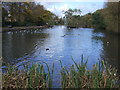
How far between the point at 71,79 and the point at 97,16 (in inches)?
1785

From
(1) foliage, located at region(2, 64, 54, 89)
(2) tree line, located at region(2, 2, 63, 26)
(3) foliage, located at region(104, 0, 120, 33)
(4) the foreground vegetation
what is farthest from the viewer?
(2) tree line, located at region(2, 2, 63, 26)

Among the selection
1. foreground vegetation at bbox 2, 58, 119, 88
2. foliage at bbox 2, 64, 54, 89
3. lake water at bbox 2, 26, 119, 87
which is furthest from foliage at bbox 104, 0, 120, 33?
foliage at bbox 2, 64, 54, 89

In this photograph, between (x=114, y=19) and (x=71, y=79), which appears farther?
(x=114, y=19)

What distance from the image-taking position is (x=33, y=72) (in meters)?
3.81

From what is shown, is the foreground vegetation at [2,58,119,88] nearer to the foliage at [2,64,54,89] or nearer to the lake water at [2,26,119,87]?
the foliage at [2,64,54,89]

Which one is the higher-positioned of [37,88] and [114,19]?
[114,19]

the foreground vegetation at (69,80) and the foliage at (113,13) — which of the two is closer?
the foreground vegetation at (69,80)

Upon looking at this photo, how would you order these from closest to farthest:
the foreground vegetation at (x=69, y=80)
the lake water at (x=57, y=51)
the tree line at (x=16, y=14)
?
the foreground vegetation at (x=69, y=80) → the lake water at (x=57, y=51) → the tree line at (x=16, y=14)

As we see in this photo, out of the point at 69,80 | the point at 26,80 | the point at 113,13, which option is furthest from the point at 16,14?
the point at 69,80

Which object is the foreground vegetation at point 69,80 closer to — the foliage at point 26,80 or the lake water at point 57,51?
the foliage at point 26,80

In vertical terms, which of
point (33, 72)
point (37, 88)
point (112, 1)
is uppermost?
point (112, 1)

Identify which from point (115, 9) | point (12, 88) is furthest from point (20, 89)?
point (115, 9)

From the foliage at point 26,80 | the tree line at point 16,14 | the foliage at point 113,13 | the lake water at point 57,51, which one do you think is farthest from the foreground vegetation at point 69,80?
the tree line at point 16,14

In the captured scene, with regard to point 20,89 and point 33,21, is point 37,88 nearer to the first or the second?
point 20,89
